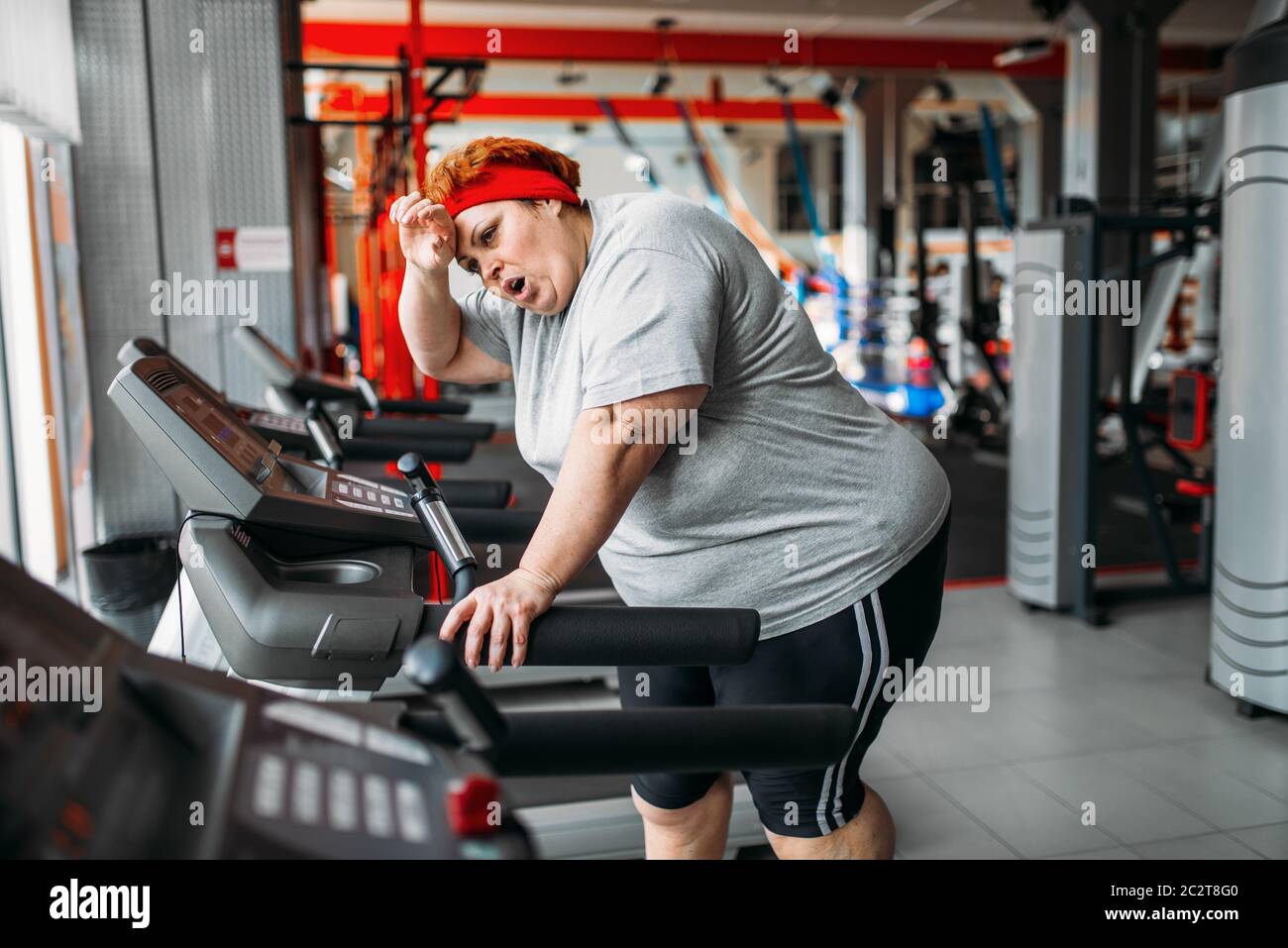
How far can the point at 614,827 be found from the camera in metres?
2.26

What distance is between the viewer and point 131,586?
3129 millimetres

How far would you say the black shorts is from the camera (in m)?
1.42

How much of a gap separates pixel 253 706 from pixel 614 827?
1666 mm

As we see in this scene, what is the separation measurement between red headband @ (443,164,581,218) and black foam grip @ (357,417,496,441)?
1.32 meters

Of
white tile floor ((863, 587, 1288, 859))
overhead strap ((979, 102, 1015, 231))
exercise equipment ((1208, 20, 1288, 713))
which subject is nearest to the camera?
white tile floor ((863, 587, 1288, 859))

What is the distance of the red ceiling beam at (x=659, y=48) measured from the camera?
11359 millimetres

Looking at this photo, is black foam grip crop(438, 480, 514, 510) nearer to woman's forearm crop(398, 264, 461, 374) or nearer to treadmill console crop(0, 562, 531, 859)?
woman's forearm crop(398, 264, 461, 374)

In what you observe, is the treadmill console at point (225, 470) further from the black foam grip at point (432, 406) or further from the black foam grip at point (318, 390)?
the black foam grip at point (432, 406)

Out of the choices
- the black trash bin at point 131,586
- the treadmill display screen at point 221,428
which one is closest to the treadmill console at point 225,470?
the treadmill display screen at point 221,428

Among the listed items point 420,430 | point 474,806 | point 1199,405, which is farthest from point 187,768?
point 1199,405

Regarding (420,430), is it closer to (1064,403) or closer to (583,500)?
(583,500)

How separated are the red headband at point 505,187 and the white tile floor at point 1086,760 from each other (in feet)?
5.79

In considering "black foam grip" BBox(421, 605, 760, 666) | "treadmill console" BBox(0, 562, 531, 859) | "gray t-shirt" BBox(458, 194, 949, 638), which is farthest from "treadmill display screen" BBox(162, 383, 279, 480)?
"treadmill console" BBox(0, 562, 531, 859)

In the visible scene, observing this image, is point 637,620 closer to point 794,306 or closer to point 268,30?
point 794,306
